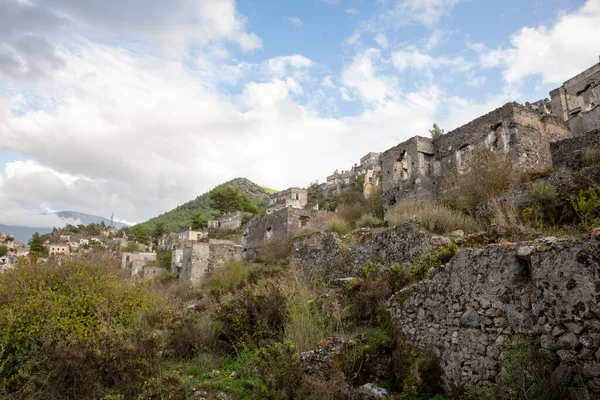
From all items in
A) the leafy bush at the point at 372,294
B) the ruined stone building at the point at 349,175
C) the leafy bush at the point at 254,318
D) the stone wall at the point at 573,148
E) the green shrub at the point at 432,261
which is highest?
the ruined stone building at the point at 349,175

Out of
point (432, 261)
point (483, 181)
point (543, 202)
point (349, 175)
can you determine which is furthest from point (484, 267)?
point (349, 175)

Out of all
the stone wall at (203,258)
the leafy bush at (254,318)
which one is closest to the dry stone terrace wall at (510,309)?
the leafy bush at (254,318)

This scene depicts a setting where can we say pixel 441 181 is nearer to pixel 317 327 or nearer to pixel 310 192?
pixel 317 327

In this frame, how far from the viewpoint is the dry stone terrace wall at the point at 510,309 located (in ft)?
13.6

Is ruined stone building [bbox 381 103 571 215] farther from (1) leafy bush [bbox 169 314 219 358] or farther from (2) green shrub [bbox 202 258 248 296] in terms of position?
(1) leafy bush [bbox 169 314 219 358]

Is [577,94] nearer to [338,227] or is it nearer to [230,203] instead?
[338,227]

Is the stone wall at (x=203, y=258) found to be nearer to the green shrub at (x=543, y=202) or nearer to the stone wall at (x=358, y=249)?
the stone wall at (x=358, y=249)

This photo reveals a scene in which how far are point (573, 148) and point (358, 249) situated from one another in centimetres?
960

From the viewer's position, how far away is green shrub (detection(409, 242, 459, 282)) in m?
7.37

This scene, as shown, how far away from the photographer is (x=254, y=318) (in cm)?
943

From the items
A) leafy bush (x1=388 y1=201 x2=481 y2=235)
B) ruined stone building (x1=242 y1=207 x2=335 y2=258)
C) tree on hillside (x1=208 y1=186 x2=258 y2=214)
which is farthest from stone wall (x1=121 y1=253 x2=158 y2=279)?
tree on hillside (x1=208 y1=186 x2=258 y2=214)

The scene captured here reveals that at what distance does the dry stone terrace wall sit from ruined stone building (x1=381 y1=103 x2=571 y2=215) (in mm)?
9704

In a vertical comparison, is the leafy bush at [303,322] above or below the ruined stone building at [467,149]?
below

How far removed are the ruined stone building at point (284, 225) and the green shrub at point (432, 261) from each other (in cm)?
1209
